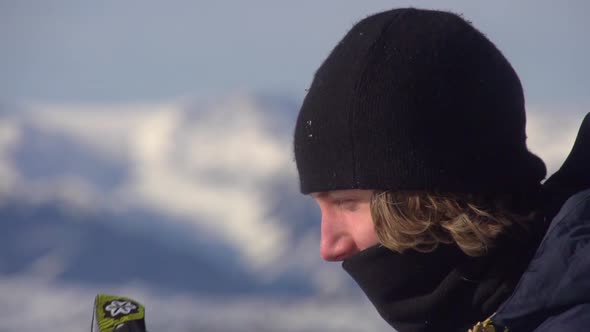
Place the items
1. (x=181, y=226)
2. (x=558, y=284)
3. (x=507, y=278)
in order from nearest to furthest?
1. (x=558, y=284)
2. (x=507, y=278)
3. (x=181, y=226)

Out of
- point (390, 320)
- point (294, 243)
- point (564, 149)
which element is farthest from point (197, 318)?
point (390, 320)

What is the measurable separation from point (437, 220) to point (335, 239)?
220mm

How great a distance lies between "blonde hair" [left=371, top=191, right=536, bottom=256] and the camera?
180cm

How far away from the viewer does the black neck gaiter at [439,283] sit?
1.81m

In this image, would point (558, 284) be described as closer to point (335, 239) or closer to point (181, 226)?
point (335, 239)

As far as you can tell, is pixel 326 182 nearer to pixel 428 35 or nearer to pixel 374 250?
pixel 374 250

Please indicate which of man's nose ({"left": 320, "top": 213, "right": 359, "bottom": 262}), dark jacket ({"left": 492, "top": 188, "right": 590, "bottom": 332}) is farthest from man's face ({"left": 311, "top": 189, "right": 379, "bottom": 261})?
dark jacket ({"left": 492, "top": 188, "right": 590, "bottom": 332})

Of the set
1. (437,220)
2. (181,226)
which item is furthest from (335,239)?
(181,226)

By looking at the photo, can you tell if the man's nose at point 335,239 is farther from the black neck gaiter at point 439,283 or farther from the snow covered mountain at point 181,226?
the snow covered mountain at point 181,226

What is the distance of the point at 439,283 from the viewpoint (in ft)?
6.07

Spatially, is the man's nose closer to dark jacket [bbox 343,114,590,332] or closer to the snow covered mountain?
dark jacket [bbox 343,114,590,332]

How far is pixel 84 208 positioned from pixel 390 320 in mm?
9433

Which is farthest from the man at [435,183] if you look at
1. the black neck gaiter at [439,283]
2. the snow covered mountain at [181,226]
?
the snow covered mountain at [181,226]

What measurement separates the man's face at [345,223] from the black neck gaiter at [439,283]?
31 mm
